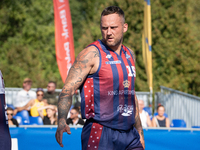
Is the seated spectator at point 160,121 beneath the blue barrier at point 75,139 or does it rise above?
beneath

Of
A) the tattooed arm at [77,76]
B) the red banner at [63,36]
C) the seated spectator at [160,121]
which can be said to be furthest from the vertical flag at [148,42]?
the tattooed arm at [77,76]

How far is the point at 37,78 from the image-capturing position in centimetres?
1961

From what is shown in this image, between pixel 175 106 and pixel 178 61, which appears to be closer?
pixel 175 106

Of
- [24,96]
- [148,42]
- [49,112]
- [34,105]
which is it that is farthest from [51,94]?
[148,42]

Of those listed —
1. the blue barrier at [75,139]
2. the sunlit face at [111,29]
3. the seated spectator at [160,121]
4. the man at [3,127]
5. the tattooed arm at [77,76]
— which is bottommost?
the seated spectator at [160,121]

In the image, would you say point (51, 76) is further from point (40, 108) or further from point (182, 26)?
point (40, 108)

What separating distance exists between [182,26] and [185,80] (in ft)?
9.78

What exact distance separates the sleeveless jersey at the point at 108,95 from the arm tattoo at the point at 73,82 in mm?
85

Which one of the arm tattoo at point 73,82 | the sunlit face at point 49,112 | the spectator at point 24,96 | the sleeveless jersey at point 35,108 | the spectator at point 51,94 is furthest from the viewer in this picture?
the spectator at point 51,94

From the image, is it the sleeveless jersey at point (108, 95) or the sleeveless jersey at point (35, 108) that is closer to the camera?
the sleeveless jersey at point (108, 95)

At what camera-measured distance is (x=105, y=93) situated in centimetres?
250

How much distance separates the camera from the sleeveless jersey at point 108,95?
8.19 ft

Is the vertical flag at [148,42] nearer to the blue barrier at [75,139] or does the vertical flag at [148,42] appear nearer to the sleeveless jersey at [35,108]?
the sleeveless jersey at [35,108]

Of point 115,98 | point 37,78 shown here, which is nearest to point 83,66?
point 115,98
